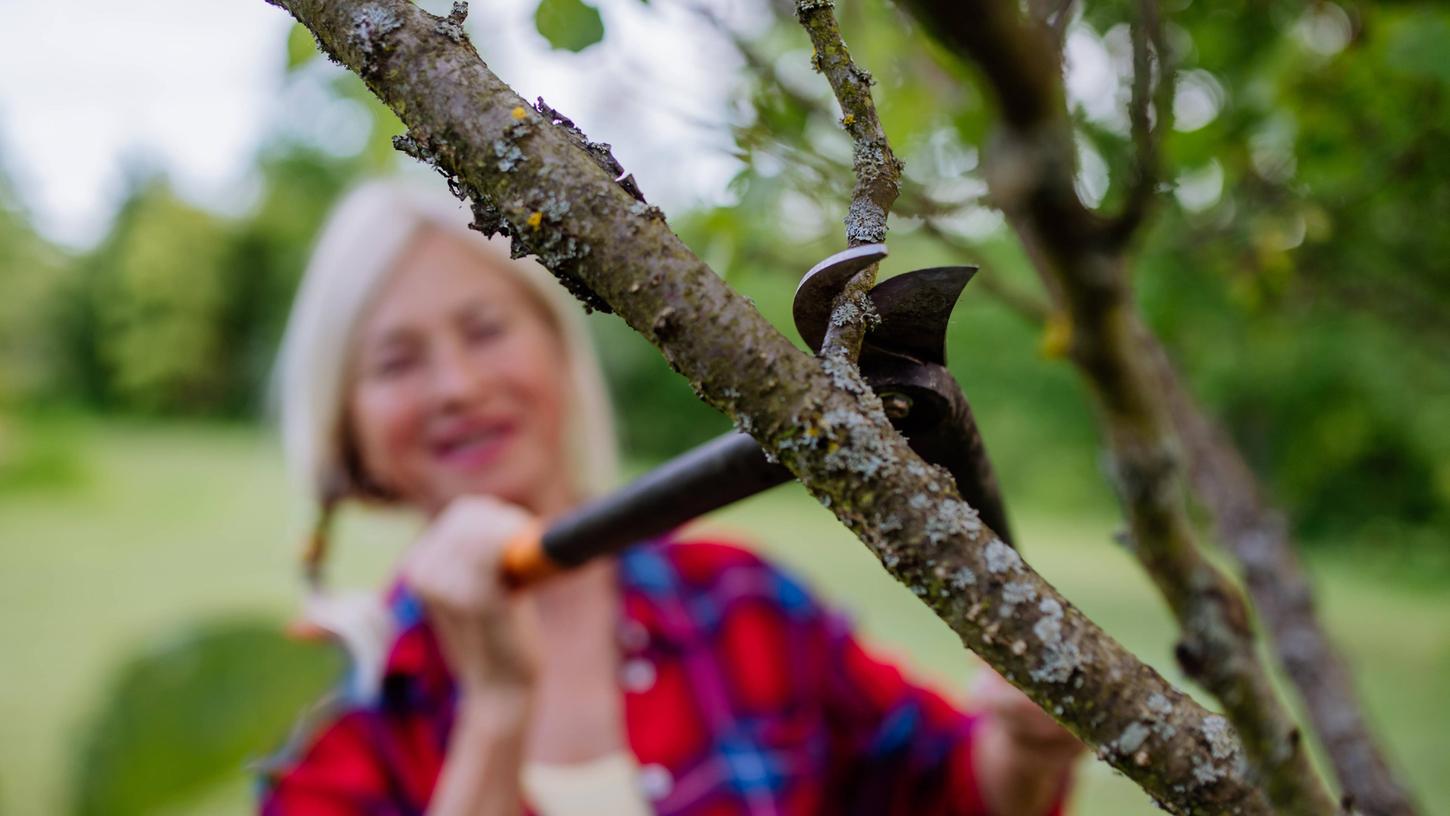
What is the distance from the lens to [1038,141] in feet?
0.70

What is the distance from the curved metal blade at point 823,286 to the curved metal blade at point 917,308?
0.05ft

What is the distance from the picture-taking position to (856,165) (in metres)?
0.31

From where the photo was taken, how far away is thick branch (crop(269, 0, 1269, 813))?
28 centimetres

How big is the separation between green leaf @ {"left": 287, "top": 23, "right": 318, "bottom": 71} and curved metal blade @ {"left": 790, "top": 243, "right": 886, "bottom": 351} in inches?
13.9

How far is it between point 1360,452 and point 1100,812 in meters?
2.97

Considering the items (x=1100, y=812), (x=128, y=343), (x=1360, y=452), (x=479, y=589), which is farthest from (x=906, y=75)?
(x=128, y=343)

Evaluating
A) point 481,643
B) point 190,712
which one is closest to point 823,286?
point 481,643

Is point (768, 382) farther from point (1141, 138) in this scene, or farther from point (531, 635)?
point (531, 635)

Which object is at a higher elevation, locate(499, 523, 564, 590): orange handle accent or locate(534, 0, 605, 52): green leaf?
locate(534, 0, 605, 52): green leaf

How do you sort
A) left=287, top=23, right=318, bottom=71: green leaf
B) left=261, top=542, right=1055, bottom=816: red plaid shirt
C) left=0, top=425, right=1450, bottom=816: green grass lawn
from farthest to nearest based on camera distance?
left=0, top=425, right=1450, bottom=816: green grass lawn → left=261, top=542, right=1055, bottom=816: red plaid shirt → left=287, top=23, right=318, bottom=71: green leaf

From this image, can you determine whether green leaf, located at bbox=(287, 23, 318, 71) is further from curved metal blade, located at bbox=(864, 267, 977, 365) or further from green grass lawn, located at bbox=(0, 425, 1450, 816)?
A: green grass lawn, located at bbox=(0, 425, 1450, 816)

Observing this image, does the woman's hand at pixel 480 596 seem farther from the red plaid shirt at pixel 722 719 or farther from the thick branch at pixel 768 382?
the thick branch at pixel 768 382

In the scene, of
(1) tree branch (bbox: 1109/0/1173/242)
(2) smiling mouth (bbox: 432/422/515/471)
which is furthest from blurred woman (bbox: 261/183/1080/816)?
(1) tree branch (bbox: 1109/0/1173/242)

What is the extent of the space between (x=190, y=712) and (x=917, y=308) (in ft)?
10.6
